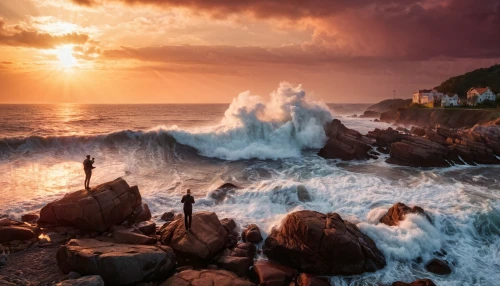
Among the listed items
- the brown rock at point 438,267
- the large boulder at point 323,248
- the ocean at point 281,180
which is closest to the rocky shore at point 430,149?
the ocean at point 281,180

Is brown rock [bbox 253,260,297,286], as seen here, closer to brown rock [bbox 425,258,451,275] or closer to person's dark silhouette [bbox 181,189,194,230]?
person's dark silhouette [bbox 181,189,194,230]

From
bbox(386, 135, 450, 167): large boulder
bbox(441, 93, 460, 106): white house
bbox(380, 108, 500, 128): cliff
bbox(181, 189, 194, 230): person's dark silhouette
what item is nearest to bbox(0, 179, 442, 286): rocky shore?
bbox(181, 189, 194, 230): person's dark silhouette

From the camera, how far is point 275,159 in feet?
111

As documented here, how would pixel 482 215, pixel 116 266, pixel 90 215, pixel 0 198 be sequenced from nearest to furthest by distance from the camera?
pixel 116 266, pixel 90 215, pixel 482 215, pixel 0 198

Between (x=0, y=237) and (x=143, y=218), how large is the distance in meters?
5.92

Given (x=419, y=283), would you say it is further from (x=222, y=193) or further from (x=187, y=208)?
(x=222, y=193)

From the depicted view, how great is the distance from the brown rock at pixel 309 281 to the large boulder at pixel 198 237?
Answer: 3.50 meters

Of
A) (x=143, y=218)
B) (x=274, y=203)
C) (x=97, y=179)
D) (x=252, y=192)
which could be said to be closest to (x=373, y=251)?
(x=274, y=203)

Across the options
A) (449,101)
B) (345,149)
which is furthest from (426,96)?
(345,149)

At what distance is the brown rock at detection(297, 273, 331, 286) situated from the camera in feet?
35.3

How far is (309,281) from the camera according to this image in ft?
35.6

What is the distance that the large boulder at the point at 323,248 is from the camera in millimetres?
12031

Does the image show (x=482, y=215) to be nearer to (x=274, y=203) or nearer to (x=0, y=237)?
(x=274, y=203)

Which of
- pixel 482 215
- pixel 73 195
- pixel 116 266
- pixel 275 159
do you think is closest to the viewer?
pixel 116 266
